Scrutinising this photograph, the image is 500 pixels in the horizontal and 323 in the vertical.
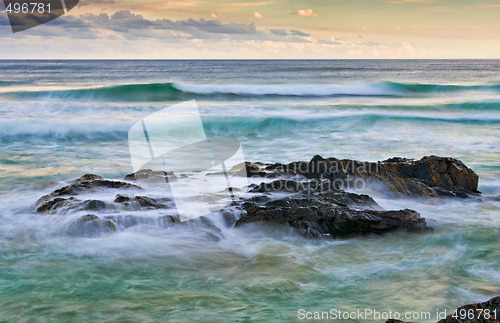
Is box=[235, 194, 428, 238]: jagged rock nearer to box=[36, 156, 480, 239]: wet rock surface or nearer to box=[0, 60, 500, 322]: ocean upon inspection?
box=[36, 156, 480, 239]: wet rock surface

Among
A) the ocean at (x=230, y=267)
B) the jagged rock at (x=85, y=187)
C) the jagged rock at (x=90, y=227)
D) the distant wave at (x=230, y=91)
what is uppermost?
the jagged rock at (x=85, y=187)

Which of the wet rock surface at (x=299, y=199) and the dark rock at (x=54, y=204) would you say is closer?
the wet rock surface at (x=299, y=199)

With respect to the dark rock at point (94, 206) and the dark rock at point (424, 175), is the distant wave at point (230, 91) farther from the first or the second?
the dark rock at point (94, 206)

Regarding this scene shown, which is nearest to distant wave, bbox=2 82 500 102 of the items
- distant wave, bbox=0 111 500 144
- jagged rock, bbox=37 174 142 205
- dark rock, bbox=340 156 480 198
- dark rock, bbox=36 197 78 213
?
distant wave, bbox=0 111 500 144

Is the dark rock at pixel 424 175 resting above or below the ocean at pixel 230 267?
above

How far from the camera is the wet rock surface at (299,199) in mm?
5066

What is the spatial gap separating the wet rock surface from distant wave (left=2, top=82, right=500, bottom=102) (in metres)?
17.7

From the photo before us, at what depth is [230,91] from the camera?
27.0 meters

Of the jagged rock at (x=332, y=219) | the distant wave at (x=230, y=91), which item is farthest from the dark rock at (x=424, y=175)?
the distant wave at (x=230, y=91)

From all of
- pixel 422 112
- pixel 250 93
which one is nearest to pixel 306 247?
pixel 422 112

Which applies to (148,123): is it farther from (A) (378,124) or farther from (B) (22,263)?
(B) (22,263)

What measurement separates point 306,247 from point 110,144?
8202 millimetres

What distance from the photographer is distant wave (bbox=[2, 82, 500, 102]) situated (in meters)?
23.8

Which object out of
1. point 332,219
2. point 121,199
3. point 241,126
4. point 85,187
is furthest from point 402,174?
point 241,126
